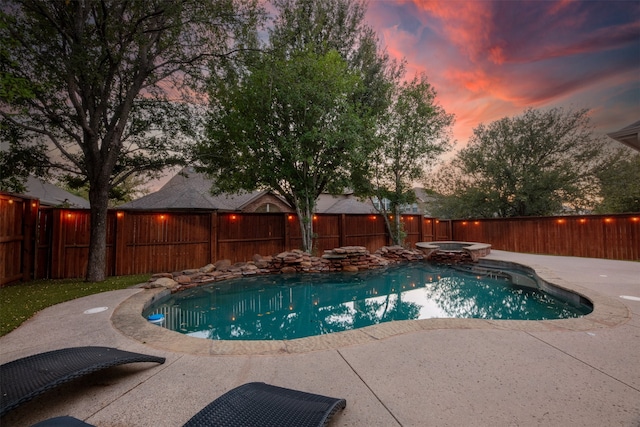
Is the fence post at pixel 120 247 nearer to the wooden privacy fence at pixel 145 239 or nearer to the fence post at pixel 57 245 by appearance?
the wooden privacy fence at pixel 145 239

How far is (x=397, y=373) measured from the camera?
7.37 feet

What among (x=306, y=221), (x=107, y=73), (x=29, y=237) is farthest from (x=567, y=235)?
(x=29, y=237)

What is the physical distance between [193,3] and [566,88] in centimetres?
1141

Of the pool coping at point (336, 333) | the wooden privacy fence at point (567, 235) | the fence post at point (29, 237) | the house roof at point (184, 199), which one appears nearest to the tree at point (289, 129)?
the house roof at point (184, 199)

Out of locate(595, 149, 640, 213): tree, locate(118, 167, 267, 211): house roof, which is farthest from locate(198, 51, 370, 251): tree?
locate(595, 149, 640, 213): tree

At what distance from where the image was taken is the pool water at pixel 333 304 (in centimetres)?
467

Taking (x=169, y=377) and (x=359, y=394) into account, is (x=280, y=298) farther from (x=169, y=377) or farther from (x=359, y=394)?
(x=359, y=394)

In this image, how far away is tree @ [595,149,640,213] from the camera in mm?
13789

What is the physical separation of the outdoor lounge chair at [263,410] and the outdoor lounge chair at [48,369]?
399 millimetres

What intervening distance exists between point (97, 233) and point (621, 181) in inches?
953

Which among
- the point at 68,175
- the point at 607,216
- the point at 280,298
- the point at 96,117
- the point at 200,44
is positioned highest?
the point at 200,44

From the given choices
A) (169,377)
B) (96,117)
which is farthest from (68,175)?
(169,377)

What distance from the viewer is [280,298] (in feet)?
21.4

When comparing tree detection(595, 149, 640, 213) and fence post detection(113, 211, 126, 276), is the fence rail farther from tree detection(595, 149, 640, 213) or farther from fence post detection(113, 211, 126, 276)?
tree detection(595, 149, 640, 213)
